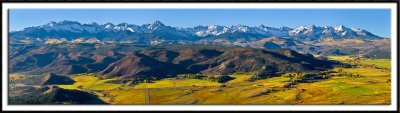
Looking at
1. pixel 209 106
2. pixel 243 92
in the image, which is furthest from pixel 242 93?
pixel 209 106

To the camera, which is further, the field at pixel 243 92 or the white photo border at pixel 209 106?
the field at pixel 243 92

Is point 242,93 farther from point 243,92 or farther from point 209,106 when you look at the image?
point 209,106

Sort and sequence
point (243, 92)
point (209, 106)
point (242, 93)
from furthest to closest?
1. point (243, 92)
2. point (242, 93)
3. point (209, 106)

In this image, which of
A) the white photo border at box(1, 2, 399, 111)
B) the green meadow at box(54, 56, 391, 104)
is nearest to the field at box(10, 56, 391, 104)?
the green meadow at box(54, 56, 391, 104)

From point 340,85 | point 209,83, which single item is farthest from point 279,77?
point 340,85

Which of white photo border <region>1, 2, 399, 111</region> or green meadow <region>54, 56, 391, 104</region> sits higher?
white photo border <region>1, 2, 399, 111</region>

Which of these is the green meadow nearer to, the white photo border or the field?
the field

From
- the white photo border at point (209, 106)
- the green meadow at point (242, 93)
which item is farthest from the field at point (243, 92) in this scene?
the white photo border at point (209, 106)

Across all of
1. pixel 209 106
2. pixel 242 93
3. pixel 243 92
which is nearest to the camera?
pixel 209 106

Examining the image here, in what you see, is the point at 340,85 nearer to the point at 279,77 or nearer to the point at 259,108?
the point at 279,77

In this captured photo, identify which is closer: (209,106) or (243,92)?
(209,106)

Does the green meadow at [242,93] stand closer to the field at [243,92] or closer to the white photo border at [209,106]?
the field at [243,92]

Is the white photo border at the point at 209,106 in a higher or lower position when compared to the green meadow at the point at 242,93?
higher
